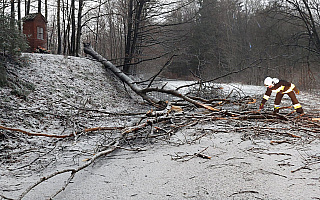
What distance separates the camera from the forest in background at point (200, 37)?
36.3ft

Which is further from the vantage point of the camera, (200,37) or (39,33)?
(200,37)

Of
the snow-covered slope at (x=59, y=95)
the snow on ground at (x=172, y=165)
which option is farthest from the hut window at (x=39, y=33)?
the snow on ground at (x=172, y=165)

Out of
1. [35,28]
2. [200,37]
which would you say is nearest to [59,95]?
[35,28]

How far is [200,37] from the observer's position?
2161cm

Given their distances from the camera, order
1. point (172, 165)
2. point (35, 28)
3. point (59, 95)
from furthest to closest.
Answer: point (35, 28) → point (59, 95) → point (172, 165)

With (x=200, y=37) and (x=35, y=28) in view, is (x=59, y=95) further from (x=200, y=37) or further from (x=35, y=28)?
(x=200, y=37)

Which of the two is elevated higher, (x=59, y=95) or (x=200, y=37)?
(x=200, y=37)

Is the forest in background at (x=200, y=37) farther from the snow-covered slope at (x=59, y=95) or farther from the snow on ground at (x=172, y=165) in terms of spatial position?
the snow on ground at (x=172, y=165)

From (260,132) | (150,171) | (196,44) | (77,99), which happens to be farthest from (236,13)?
(150,171)

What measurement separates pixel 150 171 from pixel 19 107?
4584 millimetres

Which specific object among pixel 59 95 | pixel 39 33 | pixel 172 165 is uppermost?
pixel 39 33

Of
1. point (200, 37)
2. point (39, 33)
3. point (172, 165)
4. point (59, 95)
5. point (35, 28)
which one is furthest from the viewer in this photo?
point (200, 37)

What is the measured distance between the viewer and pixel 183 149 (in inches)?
155

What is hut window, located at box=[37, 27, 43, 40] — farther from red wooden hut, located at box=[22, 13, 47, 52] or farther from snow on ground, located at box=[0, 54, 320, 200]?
snow on ground, located at box=[0, 54, 320, 200]
